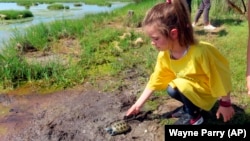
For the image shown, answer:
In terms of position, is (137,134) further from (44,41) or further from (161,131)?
(44,41)

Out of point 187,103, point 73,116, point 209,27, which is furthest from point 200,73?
point 209,27

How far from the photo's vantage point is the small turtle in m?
2.27

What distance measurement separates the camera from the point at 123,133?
2.29 meters

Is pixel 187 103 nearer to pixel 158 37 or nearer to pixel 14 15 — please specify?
pixel 158 37

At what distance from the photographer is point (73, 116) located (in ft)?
8.48

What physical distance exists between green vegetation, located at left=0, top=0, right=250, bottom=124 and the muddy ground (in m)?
0.18

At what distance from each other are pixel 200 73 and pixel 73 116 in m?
1.04

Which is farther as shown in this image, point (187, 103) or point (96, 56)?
point (96, 56)

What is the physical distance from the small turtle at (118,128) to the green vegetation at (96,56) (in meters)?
0.34

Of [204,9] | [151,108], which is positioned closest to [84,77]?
[151,108]

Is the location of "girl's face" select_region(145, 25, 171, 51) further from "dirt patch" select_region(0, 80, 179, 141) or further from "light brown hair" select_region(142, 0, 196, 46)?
"dirt patch" select_region(0, 80, 179, 141)

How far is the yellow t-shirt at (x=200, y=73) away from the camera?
77.1 inches

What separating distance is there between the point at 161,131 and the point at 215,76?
0.55 meters

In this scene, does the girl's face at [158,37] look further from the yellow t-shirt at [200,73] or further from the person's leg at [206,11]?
the person's leg at [206,11]
